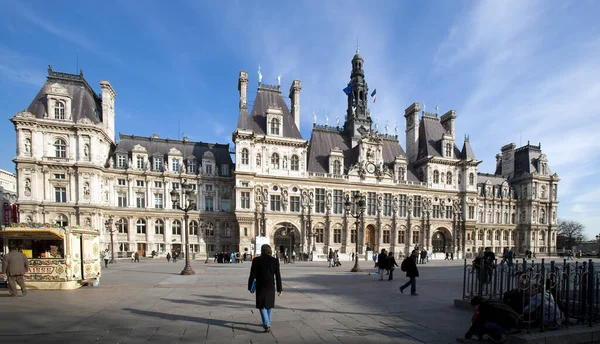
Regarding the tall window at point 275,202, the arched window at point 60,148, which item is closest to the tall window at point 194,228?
the tall window at point 275,202

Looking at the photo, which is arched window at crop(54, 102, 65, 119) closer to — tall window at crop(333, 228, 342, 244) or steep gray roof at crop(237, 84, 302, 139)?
steep gray roof at crop(237, 84, 302, 139)

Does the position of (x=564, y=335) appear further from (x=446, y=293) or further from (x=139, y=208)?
(x=139, y=208)

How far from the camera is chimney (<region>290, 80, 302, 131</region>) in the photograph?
4484 cm

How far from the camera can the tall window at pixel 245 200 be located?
37.8m

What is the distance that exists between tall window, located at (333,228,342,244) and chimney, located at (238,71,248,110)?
2132cm

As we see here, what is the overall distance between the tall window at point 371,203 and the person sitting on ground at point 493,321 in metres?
38.0

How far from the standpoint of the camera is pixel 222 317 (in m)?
7.81

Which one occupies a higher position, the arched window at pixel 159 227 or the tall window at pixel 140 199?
the tall window at pixel 140 199

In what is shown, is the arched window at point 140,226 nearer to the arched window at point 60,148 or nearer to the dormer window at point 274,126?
the arched window at point 60,148

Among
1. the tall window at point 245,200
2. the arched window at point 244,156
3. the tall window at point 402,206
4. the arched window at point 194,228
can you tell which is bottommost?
the arched window at point 194,228

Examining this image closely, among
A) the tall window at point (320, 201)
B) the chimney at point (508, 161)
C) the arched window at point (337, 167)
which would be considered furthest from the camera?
the chimney at point (508, 161)

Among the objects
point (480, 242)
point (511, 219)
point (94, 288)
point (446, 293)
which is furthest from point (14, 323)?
point (511, 219)

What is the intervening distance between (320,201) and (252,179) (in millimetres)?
10145

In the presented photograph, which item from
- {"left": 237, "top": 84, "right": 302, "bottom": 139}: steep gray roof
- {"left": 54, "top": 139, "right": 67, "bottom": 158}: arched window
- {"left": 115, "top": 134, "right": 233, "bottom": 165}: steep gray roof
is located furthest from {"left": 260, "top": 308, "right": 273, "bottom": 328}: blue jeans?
{"left": 54, "top": 139, "right": 67, "bottom": 158}: arched window
